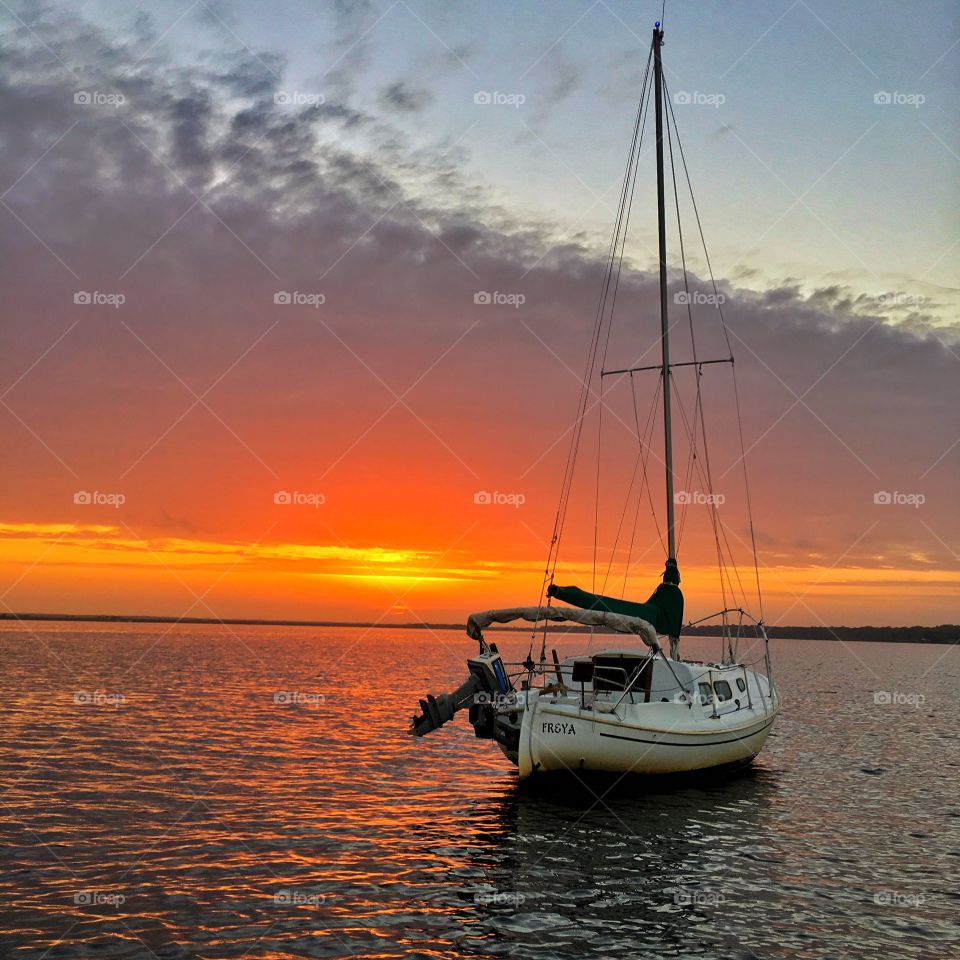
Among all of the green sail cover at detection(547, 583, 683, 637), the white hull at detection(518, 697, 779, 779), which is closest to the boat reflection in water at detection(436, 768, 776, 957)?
the white hull at detection(518, 697, 779, 779)

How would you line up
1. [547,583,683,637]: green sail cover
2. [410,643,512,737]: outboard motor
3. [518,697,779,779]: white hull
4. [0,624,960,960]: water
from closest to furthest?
[0,624,960,960]: water
[518,697,779,779]: white hull
[410,643,512,737]: outboard motor
[547,583,683,637]: green sail cover

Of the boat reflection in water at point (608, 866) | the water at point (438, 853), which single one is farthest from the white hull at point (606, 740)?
the water at point (438, 853)

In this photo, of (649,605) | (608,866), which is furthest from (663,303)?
(608,866)

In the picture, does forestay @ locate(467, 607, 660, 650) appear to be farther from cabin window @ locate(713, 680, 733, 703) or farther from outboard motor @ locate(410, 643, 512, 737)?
cabin window @ locate(713, 680, 733, 703)

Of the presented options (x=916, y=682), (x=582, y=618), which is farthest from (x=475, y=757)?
(x=916, y=682)

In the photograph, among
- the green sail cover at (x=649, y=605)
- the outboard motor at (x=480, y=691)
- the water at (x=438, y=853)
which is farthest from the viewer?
the green sail cover at (x=649, y=605)

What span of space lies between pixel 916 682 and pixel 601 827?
95.2 metres

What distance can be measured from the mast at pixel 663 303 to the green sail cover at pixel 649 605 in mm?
2146

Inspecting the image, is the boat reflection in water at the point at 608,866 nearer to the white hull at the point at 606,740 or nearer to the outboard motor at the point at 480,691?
the white hull at the point at 606,740

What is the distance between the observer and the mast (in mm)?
31547

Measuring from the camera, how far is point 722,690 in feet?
94.4

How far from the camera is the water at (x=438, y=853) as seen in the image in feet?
45.3

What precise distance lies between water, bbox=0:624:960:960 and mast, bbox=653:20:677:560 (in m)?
9.12

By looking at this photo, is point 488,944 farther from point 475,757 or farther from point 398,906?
point 475,757
